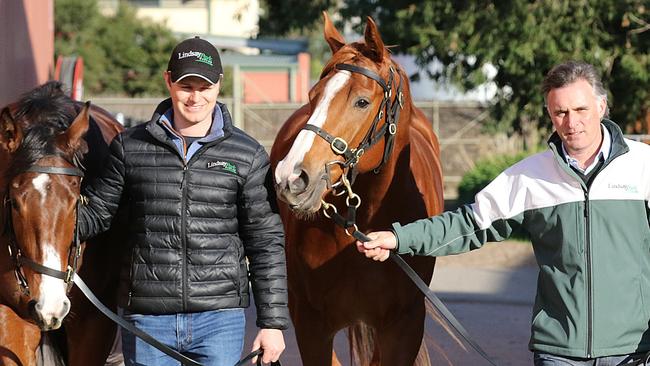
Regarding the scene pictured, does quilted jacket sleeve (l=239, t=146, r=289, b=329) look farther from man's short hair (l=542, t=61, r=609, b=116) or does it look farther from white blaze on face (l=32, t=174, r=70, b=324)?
man's short hair (l=542, t=61, r=609, b=116)

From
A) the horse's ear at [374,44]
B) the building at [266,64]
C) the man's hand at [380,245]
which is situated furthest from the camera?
the building at [266,64]

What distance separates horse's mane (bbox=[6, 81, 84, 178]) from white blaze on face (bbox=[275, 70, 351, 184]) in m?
0.86

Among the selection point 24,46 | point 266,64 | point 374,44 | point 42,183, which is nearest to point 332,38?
point 374,44

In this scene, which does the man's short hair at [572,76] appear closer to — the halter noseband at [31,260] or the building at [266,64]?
the halter noseband at [31,260]

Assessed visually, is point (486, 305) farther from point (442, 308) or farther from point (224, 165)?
point (224, 165)

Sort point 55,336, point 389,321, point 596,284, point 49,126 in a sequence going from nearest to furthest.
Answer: point 596,284, point 49,126, point 55,336, point 389,321

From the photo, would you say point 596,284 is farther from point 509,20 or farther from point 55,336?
point 509,20

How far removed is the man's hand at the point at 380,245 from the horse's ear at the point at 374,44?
834 millimetres

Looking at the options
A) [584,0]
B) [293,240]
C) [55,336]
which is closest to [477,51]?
[584,0]

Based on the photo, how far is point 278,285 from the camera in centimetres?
378

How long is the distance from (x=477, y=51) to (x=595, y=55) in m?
1.41

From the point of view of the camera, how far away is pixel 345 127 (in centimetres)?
409

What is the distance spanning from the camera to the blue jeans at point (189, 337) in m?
3.66

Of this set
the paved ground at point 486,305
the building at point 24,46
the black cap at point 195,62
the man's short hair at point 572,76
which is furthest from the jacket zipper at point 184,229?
the building at point 24,46
